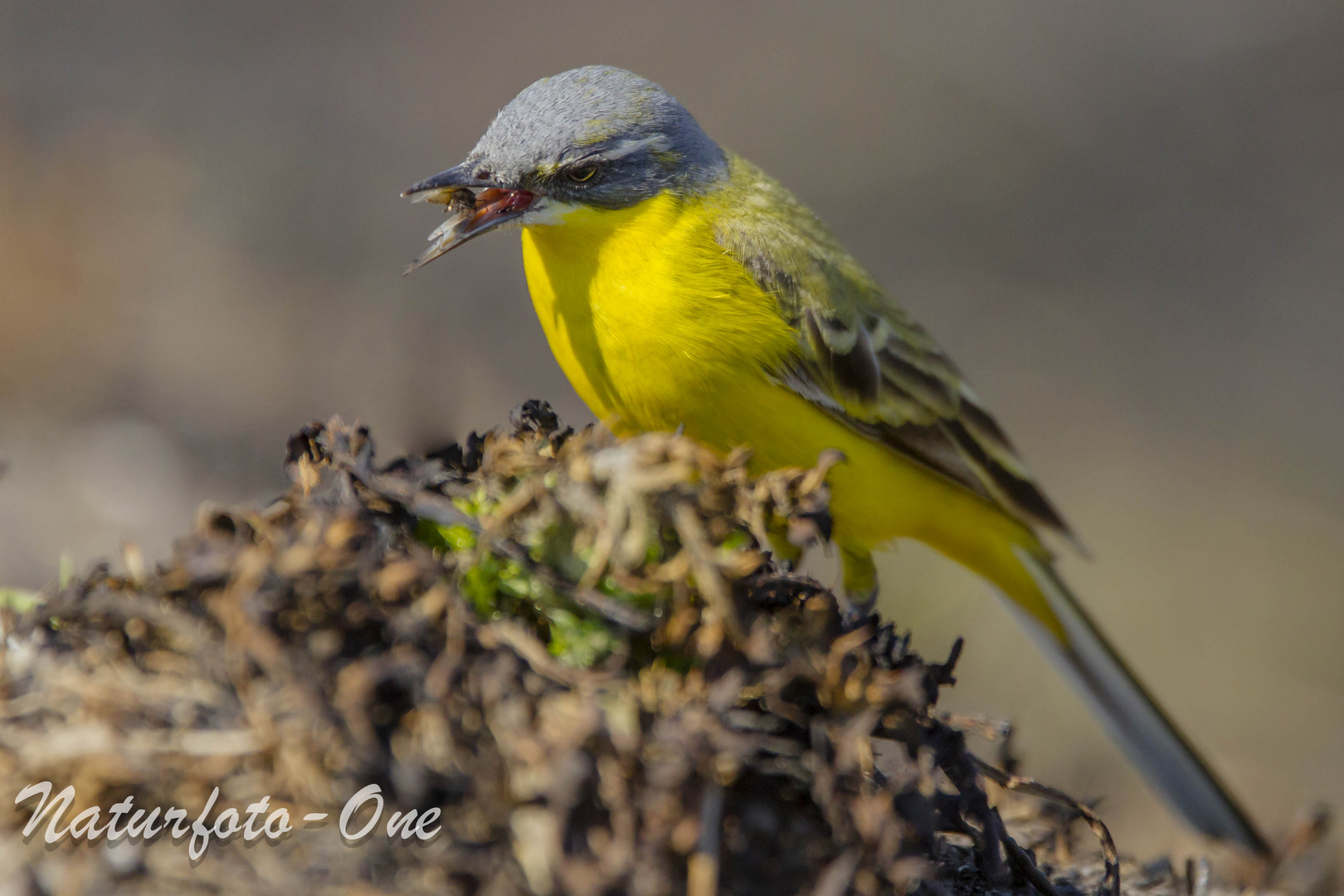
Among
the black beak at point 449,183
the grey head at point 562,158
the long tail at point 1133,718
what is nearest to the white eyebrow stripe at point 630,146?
the grey head at point 562,158

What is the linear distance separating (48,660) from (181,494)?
494 cm

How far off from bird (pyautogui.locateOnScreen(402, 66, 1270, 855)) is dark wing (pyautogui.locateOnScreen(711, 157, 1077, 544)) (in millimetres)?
11

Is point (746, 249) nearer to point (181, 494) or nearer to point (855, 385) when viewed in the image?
point (855, 385)

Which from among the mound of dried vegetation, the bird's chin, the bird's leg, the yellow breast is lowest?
the bird's leg

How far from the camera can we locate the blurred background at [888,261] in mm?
7652

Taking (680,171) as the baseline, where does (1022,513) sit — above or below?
below

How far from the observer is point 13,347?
8141 mm

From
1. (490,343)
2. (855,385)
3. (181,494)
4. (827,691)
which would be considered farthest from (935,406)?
(490,343)

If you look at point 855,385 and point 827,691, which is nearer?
point 827,691

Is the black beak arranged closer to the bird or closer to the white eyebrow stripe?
the bird

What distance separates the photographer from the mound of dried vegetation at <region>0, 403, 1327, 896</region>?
198 cm

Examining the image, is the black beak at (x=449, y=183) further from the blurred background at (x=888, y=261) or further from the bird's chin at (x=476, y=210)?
the blurred background at (x=888, y=261)

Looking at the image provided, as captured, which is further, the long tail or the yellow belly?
the long tail

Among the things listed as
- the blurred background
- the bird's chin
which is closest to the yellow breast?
the bird's chin
